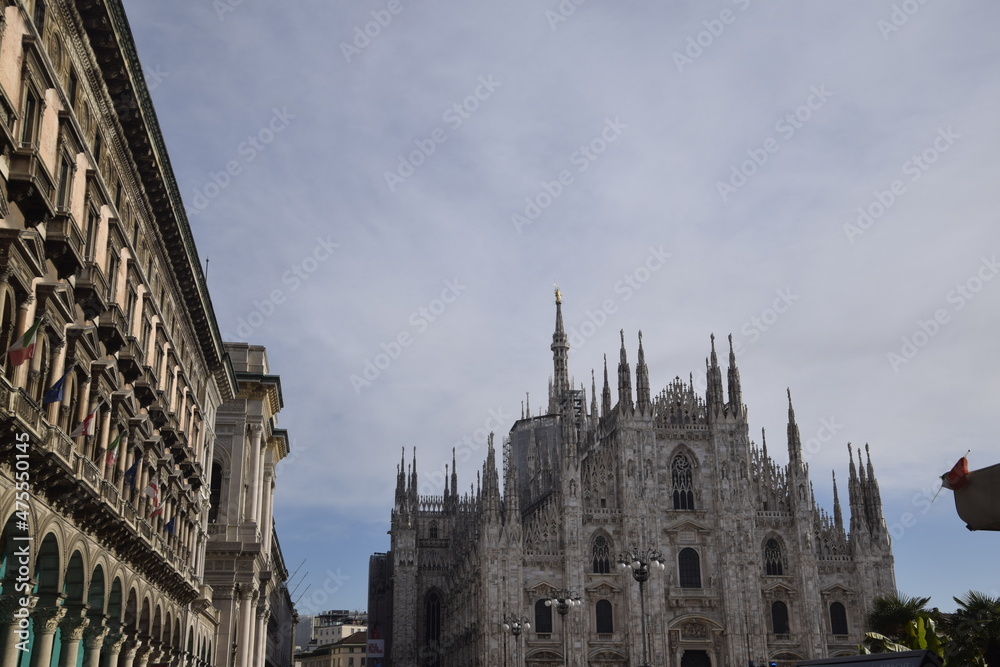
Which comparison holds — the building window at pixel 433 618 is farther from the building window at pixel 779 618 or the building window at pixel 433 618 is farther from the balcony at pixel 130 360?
the balcony at pixel 130 360

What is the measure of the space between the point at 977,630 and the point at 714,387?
49684 millimetres

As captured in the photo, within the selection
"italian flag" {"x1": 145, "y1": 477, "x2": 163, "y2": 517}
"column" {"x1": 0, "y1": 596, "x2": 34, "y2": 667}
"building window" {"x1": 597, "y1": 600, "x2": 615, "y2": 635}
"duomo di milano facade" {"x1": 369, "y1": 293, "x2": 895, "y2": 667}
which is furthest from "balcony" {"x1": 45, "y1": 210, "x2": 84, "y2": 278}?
"building window" {"x1": 597, "y1": 600, "x2": 615, "y2": 635}

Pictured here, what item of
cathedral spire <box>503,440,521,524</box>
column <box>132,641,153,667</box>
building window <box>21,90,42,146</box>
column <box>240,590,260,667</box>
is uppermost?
cathedral spire <box>503,440,521,524</box>

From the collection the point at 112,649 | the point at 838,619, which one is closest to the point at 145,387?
the point at 112,649

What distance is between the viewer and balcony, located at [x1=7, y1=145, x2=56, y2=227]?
16.4m

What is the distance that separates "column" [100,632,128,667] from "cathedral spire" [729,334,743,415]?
58192 millimetres

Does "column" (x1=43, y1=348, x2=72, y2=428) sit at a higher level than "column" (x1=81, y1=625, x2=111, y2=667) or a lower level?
higher

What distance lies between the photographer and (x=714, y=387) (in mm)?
78500

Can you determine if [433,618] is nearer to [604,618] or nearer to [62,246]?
[604,618]

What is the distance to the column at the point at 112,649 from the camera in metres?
26.3

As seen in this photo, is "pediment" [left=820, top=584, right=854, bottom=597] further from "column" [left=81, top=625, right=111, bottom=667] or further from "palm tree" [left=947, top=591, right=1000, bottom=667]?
"column" [left=81, top=625, right=111, bottom=667]

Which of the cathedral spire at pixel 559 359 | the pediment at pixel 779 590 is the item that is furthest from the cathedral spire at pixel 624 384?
the cathedral spire at pixel 559 359

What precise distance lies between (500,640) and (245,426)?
99.0 ft

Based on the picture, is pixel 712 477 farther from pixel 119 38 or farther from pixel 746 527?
pixel 119 38
